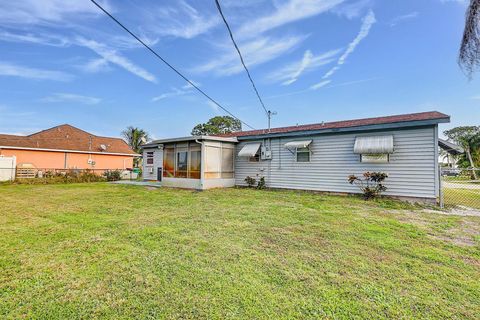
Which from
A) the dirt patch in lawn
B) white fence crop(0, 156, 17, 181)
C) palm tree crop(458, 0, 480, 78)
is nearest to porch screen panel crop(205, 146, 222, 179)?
the dirt patch in lawn

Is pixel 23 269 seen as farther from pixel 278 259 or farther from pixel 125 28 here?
pixel 125 28

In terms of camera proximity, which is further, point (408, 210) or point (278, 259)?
point (408, 210)

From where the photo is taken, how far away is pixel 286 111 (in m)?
19.2

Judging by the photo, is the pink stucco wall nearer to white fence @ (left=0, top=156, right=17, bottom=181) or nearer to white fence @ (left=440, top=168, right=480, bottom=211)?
white fence @ (left=0, top=156, right=17, bottom=181)

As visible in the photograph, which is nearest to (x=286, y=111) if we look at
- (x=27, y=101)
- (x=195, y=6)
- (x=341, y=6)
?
(x=341, y=6)

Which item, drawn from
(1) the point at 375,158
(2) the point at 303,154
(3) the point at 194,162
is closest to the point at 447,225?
(1) the point at 375,158

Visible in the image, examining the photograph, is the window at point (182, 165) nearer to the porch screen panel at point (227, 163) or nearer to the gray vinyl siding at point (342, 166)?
the porch screen panel at point (227, 163)

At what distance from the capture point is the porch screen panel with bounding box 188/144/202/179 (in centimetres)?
1233

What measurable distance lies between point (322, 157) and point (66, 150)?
78.8ft

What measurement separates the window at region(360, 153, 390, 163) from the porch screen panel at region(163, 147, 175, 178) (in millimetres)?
9980

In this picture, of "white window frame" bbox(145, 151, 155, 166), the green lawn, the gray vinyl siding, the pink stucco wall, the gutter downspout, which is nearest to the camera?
the green lawn

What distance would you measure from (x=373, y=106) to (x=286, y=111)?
21.0 feet

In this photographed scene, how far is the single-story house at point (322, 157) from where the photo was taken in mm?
8453

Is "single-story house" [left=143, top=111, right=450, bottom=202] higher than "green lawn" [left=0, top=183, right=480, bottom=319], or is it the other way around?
"single-story house" [left=143, top=111, right=450, bottom=202]
